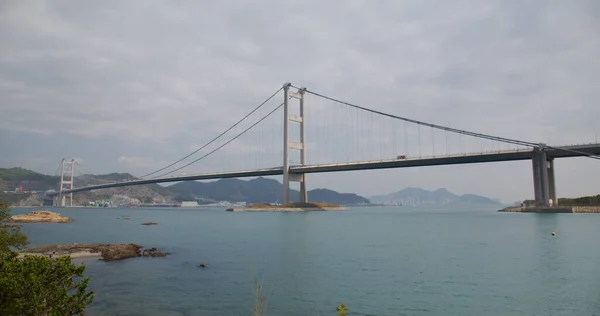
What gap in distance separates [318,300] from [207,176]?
68.4 metres

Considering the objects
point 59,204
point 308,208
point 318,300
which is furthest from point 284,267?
point 59,204

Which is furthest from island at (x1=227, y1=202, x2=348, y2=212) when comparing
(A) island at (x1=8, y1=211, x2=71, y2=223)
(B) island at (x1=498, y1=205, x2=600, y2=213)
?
(B) island at (x1=498, y1=205, x2=600, y2=213)

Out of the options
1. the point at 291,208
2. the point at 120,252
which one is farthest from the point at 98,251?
the point at 291,208

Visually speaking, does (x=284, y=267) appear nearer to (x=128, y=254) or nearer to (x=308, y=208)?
(x=128, y=254)

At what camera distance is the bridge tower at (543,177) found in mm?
52281

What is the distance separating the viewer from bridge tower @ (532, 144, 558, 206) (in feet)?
172

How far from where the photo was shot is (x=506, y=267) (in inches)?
633

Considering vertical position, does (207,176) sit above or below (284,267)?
above

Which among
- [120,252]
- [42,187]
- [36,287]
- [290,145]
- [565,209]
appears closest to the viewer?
[36,287]

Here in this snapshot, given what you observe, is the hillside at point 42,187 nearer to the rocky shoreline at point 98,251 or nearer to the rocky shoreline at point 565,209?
the rocky shoreline at point 98,251

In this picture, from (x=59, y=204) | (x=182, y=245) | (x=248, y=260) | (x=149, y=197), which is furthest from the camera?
(x=149, y=197)

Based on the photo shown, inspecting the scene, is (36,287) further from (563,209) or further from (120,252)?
(563,209)

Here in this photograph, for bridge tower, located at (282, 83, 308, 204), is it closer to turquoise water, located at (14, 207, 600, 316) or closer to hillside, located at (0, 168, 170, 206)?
turquoise water, located at (14, 207, 600, 316)

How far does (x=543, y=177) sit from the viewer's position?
5228 centimetres
